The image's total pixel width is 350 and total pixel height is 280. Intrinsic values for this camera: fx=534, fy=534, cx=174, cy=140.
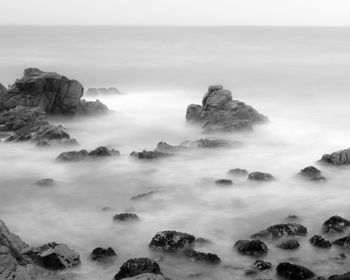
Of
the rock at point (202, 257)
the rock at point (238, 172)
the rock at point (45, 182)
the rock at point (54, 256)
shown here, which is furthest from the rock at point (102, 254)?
the rock at point (238, 172)

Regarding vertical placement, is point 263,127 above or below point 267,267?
above

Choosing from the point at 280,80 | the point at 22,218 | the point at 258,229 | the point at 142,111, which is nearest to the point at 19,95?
the point at 142,111

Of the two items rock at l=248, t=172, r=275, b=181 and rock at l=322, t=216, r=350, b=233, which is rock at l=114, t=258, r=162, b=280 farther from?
rock at l=248, t=172, r=275, b=181

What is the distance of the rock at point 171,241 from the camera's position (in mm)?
11531

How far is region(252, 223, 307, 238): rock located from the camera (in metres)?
12.2

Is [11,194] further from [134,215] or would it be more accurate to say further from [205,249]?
[205,249]

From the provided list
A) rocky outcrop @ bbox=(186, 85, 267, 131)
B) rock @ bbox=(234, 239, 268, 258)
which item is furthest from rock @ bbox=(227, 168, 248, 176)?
rocky outcrop @ bbox=(186, 85, 267, 131)

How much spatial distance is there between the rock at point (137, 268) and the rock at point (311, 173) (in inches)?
304

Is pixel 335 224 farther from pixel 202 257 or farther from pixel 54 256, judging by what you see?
pixel 54 256

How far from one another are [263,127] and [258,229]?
42.3 ft

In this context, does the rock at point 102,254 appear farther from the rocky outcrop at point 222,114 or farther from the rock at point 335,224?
the rocky outcrop at point 222,114

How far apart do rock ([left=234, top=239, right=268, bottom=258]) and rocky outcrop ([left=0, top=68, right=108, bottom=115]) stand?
58.6 feet

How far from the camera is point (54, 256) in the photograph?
10711 mm

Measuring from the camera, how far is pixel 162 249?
11578 millimetres
